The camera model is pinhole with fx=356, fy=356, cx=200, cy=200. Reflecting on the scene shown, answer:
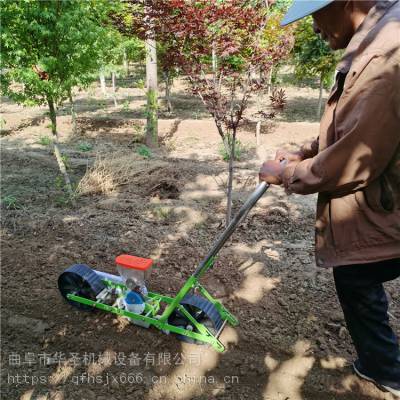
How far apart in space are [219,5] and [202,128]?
27.5 ft

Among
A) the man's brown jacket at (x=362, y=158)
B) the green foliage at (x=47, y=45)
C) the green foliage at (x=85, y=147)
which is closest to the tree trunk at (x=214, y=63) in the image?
the green foliage at (x=47, y=45)

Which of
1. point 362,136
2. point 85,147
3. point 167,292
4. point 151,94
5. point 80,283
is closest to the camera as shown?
point 362,136

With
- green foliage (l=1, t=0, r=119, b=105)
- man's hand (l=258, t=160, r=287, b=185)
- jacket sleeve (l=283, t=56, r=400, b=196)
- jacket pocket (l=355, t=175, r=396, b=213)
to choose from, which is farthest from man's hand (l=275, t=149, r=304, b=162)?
green foliage (l=1, t=0, r=119, b=105)

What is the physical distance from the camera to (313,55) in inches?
513

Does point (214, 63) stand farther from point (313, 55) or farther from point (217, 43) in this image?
point (313, 55)

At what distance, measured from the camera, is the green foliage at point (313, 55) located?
12.5 meters

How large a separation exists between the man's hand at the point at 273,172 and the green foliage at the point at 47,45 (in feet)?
10.9

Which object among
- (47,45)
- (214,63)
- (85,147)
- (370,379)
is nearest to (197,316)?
(370,379)

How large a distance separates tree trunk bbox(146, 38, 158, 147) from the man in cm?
774

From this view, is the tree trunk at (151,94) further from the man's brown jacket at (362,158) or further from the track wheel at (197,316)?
the man's brown jacket at (362,158)

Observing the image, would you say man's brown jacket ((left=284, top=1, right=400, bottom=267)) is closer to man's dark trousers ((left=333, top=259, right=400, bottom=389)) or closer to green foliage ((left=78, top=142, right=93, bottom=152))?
man's dark trousers ((left=333, top=259, right=400, bottom=389))

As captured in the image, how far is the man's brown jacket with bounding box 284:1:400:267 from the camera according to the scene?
151 cm

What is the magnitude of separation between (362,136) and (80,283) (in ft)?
8.05

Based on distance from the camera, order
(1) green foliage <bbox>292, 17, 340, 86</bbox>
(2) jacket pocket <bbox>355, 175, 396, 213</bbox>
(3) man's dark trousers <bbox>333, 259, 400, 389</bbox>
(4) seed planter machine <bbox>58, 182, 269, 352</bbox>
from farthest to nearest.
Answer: (1) green foliage <bbox>292, 17, 340, 86</bbox> < (4) seed planter machine <bbox>58, 182, 269, 352</bbox> < (3) man's dark trousers <bbox>333, 259, 400, 389</bbox> < (2) jacket pocket <bbox>355, 175, 396, 213</bbox>
